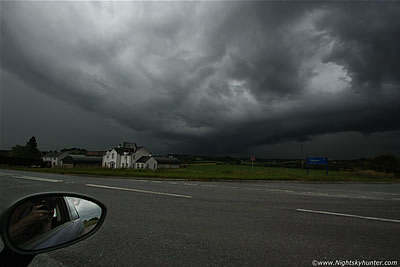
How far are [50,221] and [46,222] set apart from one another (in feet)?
0.23

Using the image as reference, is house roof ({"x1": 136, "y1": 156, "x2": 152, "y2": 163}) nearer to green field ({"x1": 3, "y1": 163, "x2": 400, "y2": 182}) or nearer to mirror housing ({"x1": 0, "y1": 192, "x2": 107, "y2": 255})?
green field ({"x1": 3, "y1": 163, "x2": 400, "y2": 182})

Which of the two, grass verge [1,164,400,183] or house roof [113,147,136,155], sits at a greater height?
house roof [113,147,136,155]

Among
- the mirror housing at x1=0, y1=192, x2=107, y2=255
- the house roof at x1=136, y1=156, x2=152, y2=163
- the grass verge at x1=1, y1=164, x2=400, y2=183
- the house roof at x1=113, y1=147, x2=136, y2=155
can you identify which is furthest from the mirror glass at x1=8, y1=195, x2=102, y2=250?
the house roof at x1=113, y1=147, x2=136, y2=155

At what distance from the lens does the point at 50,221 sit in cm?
188

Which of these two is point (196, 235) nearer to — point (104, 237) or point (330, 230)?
point (104, 237)

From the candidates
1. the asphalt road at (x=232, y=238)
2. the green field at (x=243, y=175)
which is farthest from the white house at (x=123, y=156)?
the asphalt road at (x=232, y=238)

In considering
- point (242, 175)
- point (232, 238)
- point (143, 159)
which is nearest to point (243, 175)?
point (242, 175)

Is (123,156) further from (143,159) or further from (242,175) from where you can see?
(242,175)

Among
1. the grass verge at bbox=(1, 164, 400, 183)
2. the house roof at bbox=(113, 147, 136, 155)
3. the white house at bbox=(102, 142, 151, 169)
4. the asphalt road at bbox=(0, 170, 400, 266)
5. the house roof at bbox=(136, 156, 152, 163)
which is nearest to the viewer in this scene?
the asphalt road at bbox=(0, 170, 400, 266)

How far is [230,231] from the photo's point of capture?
14.4ft

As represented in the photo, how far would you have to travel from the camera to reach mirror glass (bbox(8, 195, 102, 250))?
1.62m

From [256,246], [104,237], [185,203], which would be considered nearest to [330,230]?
[256,246]

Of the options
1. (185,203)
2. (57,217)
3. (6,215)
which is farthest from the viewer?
(185,203)

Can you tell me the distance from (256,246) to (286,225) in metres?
1.59
